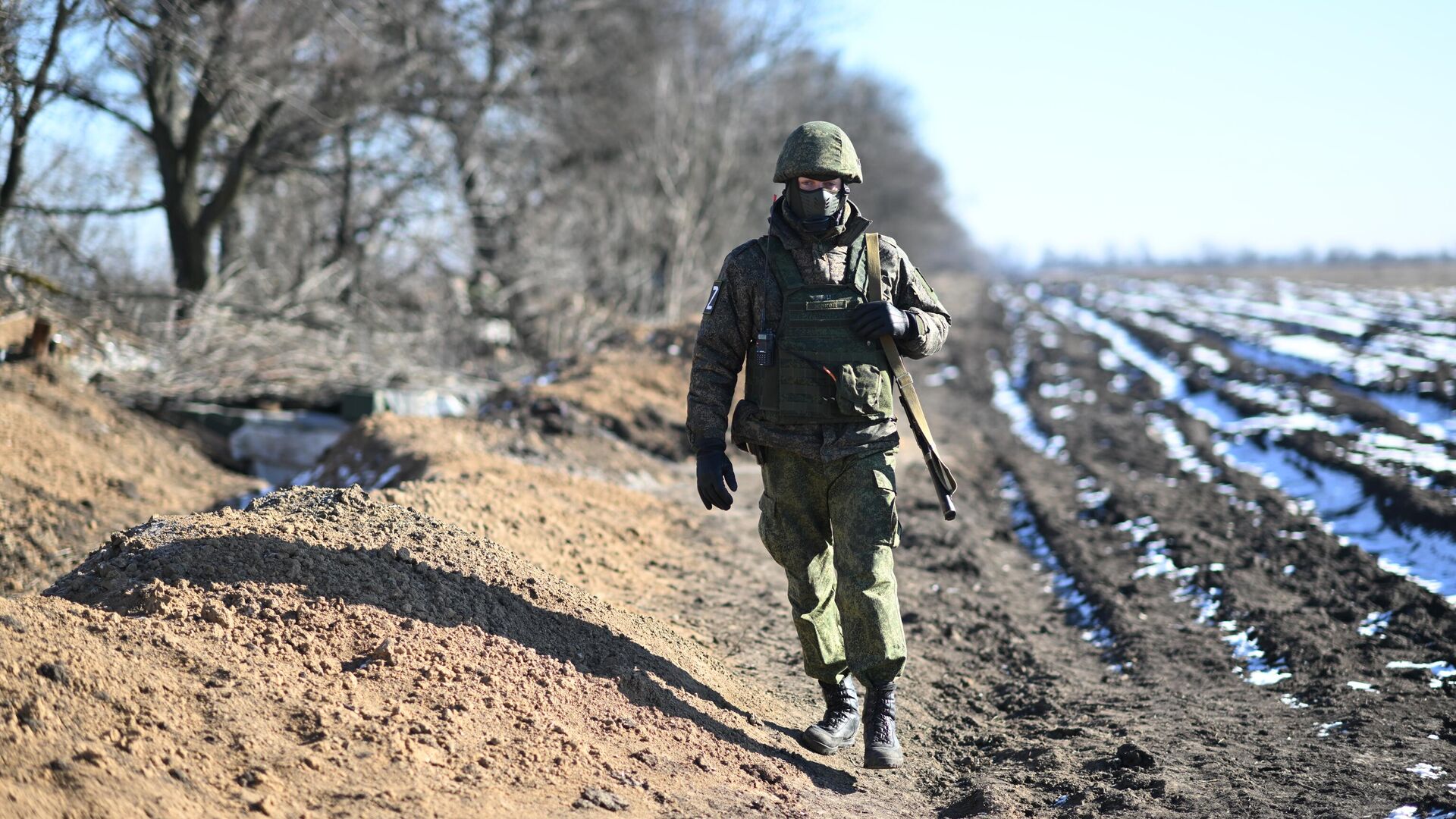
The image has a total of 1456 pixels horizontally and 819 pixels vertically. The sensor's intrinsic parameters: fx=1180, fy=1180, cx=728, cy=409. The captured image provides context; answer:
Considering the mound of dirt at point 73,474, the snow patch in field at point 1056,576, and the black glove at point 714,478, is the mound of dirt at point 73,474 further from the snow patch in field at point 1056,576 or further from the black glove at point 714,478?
the snow patch in field at point 1056,576

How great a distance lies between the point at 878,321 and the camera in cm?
406

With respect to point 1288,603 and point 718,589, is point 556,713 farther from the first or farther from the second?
point 1288,603

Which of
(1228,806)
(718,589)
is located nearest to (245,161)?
(718,589)

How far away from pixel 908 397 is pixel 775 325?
22.1 inches

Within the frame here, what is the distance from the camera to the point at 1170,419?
13688 millimetres

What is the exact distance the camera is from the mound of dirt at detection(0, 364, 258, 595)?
6.97m

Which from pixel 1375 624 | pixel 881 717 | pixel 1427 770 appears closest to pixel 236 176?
pixel 881 717

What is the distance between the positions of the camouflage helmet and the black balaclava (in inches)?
2.1

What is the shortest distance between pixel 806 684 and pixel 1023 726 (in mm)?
935

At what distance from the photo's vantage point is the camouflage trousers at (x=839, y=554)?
13.3ft

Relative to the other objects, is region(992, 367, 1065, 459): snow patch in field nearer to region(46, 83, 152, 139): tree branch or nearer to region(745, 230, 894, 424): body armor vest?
region(745, 230, 894, 424): body armor vest

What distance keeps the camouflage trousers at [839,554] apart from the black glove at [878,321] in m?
0.43

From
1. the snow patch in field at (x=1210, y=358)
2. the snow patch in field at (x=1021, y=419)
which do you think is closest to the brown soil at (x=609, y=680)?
the snow patch in field at (x=1021, y=419)

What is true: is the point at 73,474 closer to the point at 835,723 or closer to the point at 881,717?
the point at 835,723
